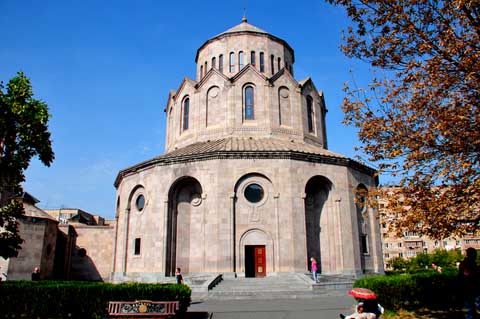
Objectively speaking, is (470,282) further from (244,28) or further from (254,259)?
(244,28)

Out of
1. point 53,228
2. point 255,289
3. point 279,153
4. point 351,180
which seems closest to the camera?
→ point 255,289

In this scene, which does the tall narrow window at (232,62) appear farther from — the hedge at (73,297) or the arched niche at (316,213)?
the hedge at (73,297)

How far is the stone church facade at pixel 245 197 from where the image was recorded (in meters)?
21.2

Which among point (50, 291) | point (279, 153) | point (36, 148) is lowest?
point (50, 291)

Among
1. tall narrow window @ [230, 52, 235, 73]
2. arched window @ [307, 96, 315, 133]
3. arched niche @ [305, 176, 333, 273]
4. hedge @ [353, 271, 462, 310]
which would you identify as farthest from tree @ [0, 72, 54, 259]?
arched window @ [307, 96, 315, 133]

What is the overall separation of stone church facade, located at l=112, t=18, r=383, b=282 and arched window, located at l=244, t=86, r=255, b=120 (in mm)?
74

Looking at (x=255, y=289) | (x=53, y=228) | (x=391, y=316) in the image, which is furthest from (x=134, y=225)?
(x=391, y=316)

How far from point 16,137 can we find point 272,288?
497 inches

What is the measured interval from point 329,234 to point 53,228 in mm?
20579

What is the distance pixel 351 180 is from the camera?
78.6 ft

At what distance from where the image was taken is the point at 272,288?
57.9 ft

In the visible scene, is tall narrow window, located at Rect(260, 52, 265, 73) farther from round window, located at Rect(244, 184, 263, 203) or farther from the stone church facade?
round window, located at Rect(244, 184, 263, 203)

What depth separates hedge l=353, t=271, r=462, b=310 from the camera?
11.3 m

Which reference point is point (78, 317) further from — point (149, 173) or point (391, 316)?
point (149, 173)
